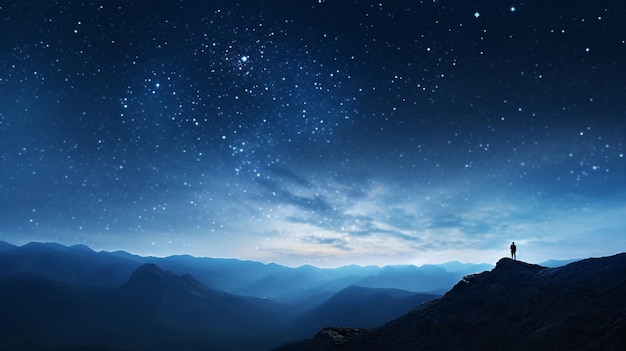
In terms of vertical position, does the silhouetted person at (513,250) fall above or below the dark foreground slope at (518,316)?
above

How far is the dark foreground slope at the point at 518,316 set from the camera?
16.5 m

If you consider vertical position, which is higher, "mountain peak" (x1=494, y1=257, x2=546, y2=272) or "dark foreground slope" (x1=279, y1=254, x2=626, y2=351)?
"mountain peak" (x1=494, y1=257, x2=546, y2=272)

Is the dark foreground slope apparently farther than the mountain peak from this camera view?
No

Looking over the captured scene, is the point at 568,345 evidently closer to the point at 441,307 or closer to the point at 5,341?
the point at 441,307

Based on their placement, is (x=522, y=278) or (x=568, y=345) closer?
(x=568, y=345)

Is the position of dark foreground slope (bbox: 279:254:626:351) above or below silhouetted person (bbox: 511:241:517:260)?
below

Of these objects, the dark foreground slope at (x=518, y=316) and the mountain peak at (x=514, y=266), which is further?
the mountain peak at (x=514, y=266)

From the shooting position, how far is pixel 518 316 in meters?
20.9

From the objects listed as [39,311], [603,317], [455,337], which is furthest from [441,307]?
[39,311]

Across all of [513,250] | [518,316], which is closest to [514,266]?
[513,250]

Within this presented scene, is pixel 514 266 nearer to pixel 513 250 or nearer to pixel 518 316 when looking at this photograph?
pixel 513 250

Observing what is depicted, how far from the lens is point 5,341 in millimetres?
120188

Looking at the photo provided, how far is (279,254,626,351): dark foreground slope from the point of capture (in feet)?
54.2

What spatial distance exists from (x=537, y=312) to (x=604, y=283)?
417 centimetres
